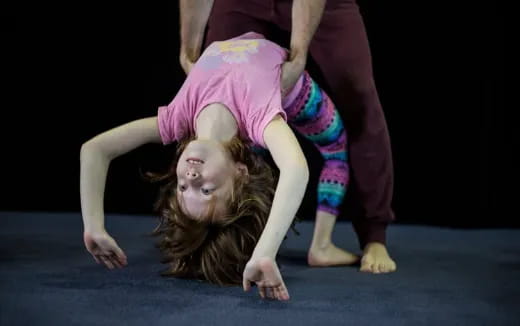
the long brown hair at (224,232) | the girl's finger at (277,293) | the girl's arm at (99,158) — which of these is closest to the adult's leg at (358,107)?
the long brown hair at (224,232)

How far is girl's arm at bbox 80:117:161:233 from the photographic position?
183 centimetres

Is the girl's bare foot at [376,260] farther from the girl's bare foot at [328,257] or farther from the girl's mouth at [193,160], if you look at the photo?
the girl's mouth at [193,160]

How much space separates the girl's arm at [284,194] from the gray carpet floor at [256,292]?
5.2 inches

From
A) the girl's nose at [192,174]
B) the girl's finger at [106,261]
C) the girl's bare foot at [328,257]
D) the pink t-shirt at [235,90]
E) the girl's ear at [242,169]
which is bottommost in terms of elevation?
the girl's bare foot at [328,257]

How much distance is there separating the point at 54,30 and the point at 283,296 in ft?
6.51

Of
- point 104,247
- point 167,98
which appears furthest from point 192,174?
point 167,98

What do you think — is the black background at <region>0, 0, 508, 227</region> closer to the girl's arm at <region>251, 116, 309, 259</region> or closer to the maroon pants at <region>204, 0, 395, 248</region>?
the maroon pants at <region>204, 0, 395, 248</region>

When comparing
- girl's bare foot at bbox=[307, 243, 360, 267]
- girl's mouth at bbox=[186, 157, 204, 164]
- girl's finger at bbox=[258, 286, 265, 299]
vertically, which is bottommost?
girl's bare foot at bbox=[307, 243, 360, 267]

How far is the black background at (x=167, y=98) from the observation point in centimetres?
293

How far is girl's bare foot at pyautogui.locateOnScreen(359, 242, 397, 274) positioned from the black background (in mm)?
879

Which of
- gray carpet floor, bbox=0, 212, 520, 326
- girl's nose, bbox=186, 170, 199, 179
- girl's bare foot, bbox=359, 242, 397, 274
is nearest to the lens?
gray carpet floor, bbox=0, 212, 520, 326

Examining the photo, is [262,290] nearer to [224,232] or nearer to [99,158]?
[224,232]

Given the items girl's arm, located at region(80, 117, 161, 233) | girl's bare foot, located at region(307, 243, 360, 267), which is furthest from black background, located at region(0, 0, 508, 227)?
girl's arm, located at region(80, 117, 161, 233)

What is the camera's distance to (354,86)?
2.21 metres
